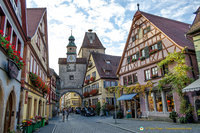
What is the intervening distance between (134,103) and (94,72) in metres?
14.4

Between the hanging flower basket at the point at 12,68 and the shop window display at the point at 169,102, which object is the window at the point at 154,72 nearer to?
the shop window display at the point at 169,102

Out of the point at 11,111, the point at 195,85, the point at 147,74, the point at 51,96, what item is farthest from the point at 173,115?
the point at 51,96

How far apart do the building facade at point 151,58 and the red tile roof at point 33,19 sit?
10807 millimetres

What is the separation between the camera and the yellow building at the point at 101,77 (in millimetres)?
30625

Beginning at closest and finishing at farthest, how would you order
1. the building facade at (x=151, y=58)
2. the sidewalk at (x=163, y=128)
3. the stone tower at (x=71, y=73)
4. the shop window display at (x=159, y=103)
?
the sidewalk at (x=163, y=128)
the building facade at (x=151, y=58)
the shop window display at (x=159, y=103)
the stone tower at (x=71, y=73)

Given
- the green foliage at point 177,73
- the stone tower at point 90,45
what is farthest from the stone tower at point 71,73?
the green foliage at point 177,73

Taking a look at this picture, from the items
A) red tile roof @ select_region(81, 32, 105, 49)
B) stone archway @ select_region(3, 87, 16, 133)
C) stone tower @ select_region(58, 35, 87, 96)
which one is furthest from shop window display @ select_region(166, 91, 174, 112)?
red tile roof @ select_region(81, 32, 105, 49)

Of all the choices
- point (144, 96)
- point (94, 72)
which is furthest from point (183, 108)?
point (94, 72)

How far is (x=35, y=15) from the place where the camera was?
600 inches

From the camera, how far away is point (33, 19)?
14.4 m

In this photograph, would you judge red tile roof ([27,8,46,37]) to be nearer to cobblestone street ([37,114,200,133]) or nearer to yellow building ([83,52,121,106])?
cobblestone street ([37,114,200,133])

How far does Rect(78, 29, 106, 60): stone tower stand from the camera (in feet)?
173

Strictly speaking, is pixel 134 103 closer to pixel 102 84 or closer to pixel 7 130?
pixel 102 84

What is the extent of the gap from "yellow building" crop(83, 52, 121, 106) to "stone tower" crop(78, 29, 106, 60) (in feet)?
54.0
